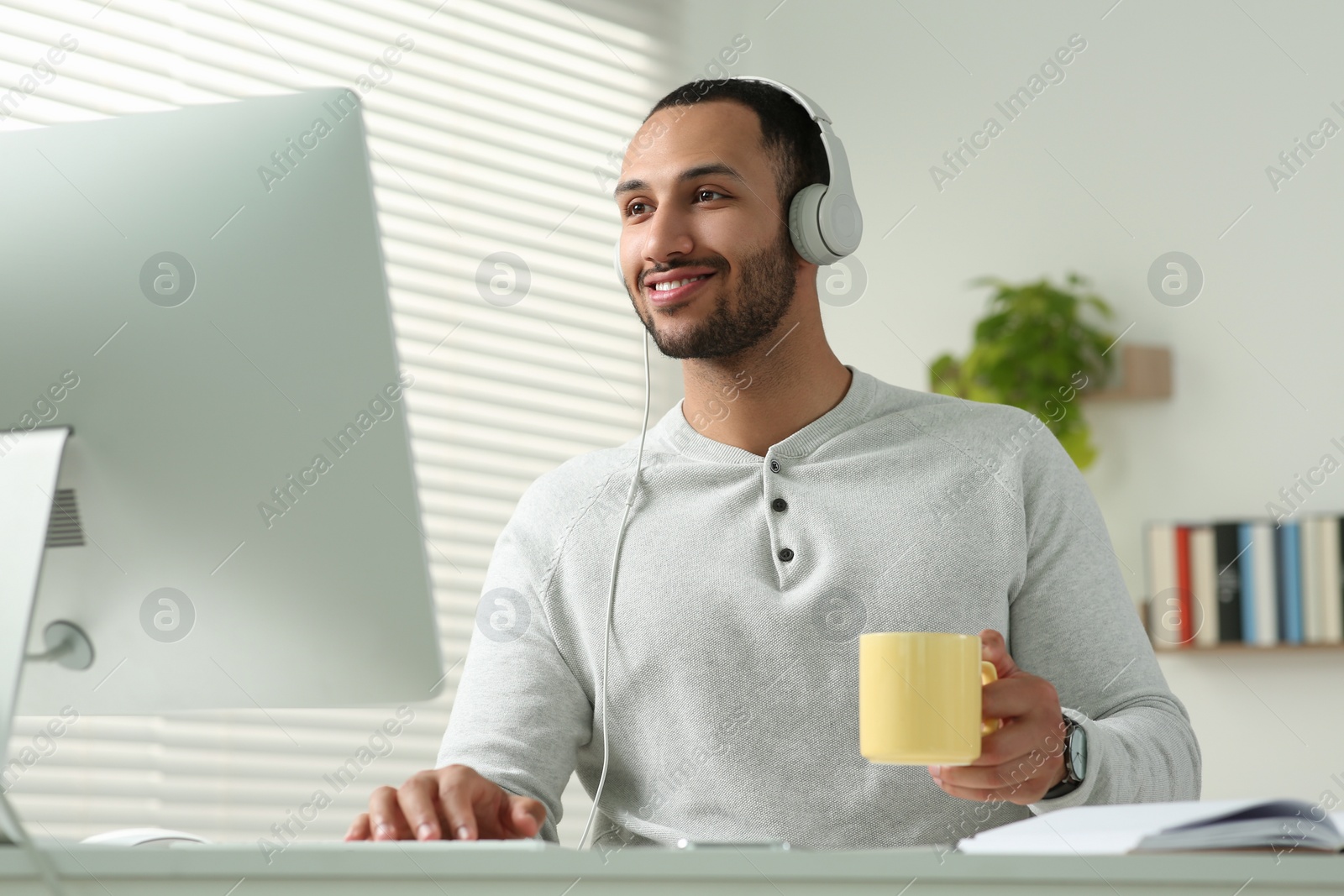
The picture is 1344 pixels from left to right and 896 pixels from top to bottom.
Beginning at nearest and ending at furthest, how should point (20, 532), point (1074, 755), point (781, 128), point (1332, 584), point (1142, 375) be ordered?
point (20, 532) → point (1074, 755) → point (781, 128) → point (1332, 584) → point (1142, 375)

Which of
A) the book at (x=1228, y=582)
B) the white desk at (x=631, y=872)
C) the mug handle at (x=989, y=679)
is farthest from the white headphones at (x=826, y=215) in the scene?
the book at (x=1228, y=582)

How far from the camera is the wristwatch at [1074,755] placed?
42.3 inches

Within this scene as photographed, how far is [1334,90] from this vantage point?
287cm

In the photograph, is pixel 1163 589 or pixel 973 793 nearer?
pixel 973 793

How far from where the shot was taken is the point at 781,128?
1621mm

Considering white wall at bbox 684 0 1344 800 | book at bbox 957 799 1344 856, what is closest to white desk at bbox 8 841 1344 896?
book at bbox 957 799 1344 856

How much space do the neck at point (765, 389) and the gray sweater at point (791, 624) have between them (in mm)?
52

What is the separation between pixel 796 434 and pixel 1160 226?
1929 millimetres

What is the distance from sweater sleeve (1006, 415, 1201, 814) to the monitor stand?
0.85 metres

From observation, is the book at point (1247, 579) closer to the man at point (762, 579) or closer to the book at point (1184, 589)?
the book at point (1184, 589)

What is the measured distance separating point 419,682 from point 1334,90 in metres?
2.76

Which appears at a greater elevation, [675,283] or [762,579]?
[675,283]

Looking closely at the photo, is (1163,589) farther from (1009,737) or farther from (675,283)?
(1009,737)

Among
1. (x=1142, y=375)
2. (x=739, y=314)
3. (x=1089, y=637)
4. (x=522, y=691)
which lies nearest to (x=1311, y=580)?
(x=1142, y=375)
